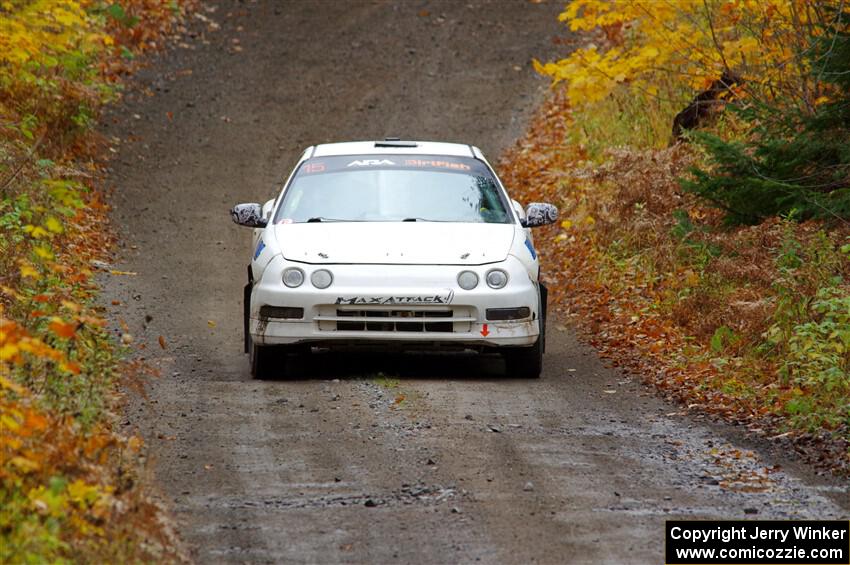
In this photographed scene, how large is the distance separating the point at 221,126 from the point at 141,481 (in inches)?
687

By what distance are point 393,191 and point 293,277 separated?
1560mm

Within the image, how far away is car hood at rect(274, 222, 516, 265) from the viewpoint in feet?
32.0

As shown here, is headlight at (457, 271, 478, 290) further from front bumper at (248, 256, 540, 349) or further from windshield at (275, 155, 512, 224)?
windshield at (275, 155, 512, 224)

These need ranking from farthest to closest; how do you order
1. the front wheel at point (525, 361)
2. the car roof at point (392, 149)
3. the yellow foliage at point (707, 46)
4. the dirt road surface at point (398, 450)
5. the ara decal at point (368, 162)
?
the yellow foliage at point (707, 46), the car roof at point (392, 149), the ara decal at point (368, 162), the front wheel at point (525, 361), the dirt road surface at point (398, 450)

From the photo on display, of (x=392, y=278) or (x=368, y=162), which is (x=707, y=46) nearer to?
(x=368, y=162)

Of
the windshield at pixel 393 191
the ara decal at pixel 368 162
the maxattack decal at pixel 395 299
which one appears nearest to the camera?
the maxattack decal at pixel 395 299

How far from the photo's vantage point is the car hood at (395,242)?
32.0ft

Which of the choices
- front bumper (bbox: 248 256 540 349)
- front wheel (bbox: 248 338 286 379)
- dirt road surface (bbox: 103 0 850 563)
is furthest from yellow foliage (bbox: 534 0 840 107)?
front wheel (bbox: 248 338 286 379)

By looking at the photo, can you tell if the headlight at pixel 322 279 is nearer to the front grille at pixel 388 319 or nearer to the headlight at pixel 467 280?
the front grille at pixel 388 319

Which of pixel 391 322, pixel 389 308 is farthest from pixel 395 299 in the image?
pixel 391 322

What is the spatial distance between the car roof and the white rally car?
2.40 ft

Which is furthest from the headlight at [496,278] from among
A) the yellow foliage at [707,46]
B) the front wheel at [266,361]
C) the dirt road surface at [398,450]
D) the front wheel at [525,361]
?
the yellow foliage at [707,46]

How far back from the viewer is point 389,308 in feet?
31.3

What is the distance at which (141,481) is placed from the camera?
6.16 metres
